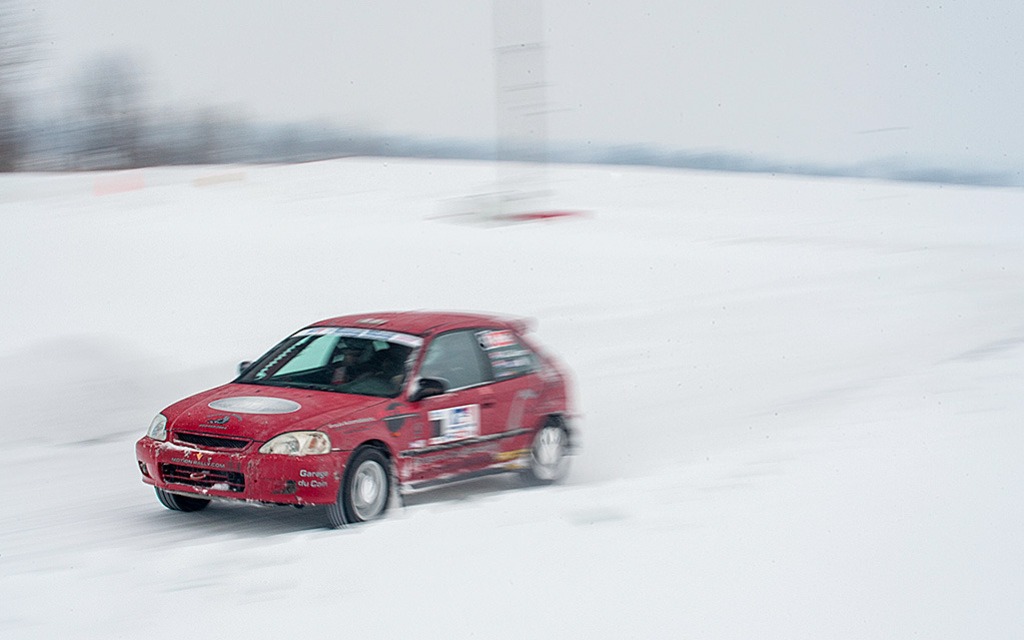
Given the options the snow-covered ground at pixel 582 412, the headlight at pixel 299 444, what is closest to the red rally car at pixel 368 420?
the headlight at pixel 299 444

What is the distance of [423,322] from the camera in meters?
8.98

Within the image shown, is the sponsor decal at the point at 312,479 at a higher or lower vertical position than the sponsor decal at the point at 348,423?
lower

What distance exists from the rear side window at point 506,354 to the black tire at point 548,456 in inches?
18.6

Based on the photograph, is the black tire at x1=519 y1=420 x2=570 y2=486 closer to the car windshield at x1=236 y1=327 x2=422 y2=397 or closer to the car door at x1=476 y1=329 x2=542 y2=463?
the car door at x1=476 y1=329 x2=542 y2=463

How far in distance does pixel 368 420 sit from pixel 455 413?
87cm

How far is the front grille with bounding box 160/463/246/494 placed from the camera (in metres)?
7.46

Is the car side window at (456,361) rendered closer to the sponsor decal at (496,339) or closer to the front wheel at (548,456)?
the sponsor decal at (496,339)

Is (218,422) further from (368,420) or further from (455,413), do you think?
(455,413)

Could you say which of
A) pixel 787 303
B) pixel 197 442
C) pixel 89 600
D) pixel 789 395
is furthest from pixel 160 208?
pixel 89 600

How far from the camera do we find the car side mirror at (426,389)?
810 centimetres

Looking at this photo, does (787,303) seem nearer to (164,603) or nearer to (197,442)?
(197,442)

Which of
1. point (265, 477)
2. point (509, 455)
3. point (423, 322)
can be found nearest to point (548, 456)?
point (509, 455)

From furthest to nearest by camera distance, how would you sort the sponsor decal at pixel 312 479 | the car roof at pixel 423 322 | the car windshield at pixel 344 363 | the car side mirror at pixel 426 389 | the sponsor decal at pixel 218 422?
the car roof at pixel 423 322 → the car windshield at pixel 344 363 → the car side mirror at pixel 426 389 → the sponsor decal at pixel 218 422 → the sponsor decal at pixel 312 479

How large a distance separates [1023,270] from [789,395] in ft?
36.1
